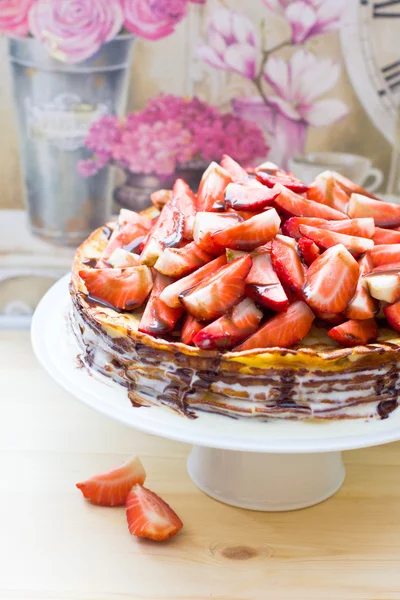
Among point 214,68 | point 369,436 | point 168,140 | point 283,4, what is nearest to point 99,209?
point 168,140

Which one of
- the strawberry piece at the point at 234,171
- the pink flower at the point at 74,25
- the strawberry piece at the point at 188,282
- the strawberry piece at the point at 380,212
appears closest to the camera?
the strawberry piece at the point at 188,282

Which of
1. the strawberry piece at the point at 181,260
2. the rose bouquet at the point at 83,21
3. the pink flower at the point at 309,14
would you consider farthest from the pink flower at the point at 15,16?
the strawberry piece at the point at 181,260

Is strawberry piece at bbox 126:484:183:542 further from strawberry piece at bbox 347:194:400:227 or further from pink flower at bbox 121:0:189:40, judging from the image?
pink flower at bbox 121:0:189:40

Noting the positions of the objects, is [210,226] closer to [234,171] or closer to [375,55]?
[234,171]

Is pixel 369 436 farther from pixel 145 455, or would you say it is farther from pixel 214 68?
pixel 214 68

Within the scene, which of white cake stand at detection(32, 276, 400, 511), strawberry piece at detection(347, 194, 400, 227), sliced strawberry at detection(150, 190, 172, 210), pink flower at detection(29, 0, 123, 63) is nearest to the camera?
white cake stand at detection(32, 276, 400, 511)

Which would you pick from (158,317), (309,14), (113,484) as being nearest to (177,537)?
(113,484)

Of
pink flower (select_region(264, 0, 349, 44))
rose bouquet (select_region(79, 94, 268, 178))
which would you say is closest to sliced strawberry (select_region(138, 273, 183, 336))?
rose bouquet (select_region(79, 94, 268, 178))

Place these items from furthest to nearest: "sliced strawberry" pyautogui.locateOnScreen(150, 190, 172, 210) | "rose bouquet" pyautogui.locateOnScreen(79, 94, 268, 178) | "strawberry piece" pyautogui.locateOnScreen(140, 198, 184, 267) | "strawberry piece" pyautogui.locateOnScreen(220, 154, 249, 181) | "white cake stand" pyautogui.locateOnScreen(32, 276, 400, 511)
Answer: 1. "rose bouquet" pyautogui.locateOnScreen(79, 94, 268, 178)
2. "sliced strawberry" pyautogui.locateOnScreen(150, 190, 172, 210)
3. "strawberry piece" pyautogui.locateOnScreen(220, 154, 249, 181)
4. "strawberry piece" pyautogui.locateOnScreen(140, 198, 184, 267)
5. "white cake stand" pyautogui.locateOnScreen(32, 276, 400, 511)

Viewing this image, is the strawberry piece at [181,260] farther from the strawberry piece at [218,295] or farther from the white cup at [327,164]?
the white cup at [327,164]
